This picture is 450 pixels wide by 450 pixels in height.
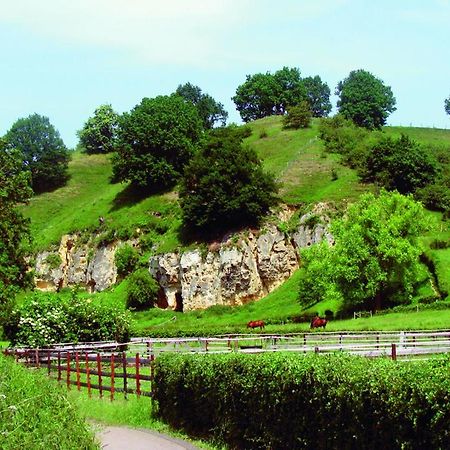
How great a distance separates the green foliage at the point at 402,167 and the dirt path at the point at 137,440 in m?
67.9

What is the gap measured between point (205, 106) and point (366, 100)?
32522 millimetres

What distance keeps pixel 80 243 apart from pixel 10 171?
44052mm

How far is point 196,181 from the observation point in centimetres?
8469

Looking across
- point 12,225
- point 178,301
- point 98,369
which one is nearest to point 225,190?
point 178,301

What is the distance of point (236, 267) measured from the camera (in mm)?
77562

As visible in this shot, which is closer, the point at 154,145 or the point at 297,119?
the point at 154,145

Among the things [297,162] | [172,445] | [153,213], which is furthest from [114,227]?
[172,445]

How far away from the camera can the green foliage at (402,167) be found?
276ft

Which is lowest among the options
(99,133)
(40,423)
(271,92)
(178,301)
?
(178,301)

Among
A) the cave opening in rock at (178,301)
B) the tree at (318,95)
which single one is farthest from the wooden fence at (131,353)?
the tree at (318,95)

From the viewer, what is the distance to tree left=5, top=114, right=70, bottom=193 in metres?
128

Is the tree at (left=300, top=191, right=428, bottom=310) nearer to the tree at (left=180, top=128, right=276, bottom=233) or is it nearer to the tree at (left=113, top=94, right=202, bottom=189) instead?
the tree at (left=180, top=128, right=276, bottom=233)

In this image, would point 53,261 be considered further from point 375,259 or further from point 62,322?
point 62,322

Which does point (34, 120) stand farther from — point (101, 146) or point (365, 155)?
point (365, 155)
